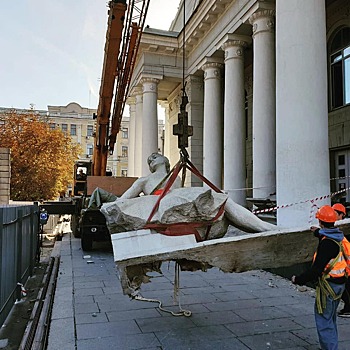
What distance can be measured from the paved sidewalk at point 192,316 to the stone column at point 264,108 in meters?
3.54

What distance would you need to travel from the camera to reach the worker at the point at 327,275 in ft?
12.0

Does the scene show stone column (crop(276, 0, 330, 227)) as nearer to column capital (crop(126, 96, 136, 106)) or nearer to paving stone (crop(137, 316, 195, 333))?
paving stone (crop(137, 316, 195, 333))

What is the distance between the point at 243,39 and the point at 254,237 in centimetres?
1126

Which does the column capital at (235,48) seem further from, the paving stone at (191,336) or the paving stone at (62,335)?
the paving stone at (62,335)

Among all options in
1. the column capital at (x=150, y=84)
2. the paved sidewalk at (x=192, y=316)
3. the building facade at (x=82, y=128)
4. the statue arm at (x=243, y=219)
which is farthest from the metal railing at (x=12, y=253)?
the building facade at (x=82, y=128)

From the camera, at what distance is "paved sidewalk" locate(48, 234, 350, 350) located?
448cm

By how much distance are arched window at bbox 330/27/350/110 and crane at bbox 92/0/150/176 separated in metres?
6.22

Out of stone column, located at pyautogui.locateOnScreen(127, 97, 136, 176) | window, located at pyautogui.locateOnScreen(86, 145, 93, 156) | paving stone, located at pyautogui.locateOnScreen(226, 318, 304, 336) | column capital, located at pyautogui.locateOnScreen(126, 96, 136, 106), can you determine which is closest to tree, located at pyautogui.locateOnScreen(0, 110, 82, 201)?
stone column, located at pyautogui.locateOnScreen(127, 97, 136, 176)

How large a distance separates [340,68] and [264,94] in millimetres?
3371

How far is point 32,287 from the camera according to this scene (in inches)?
307

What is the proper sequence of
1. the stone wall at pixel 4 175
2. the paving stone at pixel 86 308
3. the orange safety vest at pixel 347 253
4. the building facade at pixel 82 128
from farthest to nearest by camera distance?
the building facade at pixel 82 128 < the stone wall at pixel 4 175 < the paving stone at pixel 86 308 < the orange safety vest at pixel 347 253

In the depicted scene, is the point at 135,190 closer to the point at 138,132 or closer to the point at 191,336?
the point at 191,336

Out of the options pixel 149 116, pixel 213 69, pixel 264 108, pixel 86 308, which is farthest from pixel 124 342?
pixel 149 116

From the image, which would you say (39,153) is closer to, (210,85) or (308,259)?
(210,85)
